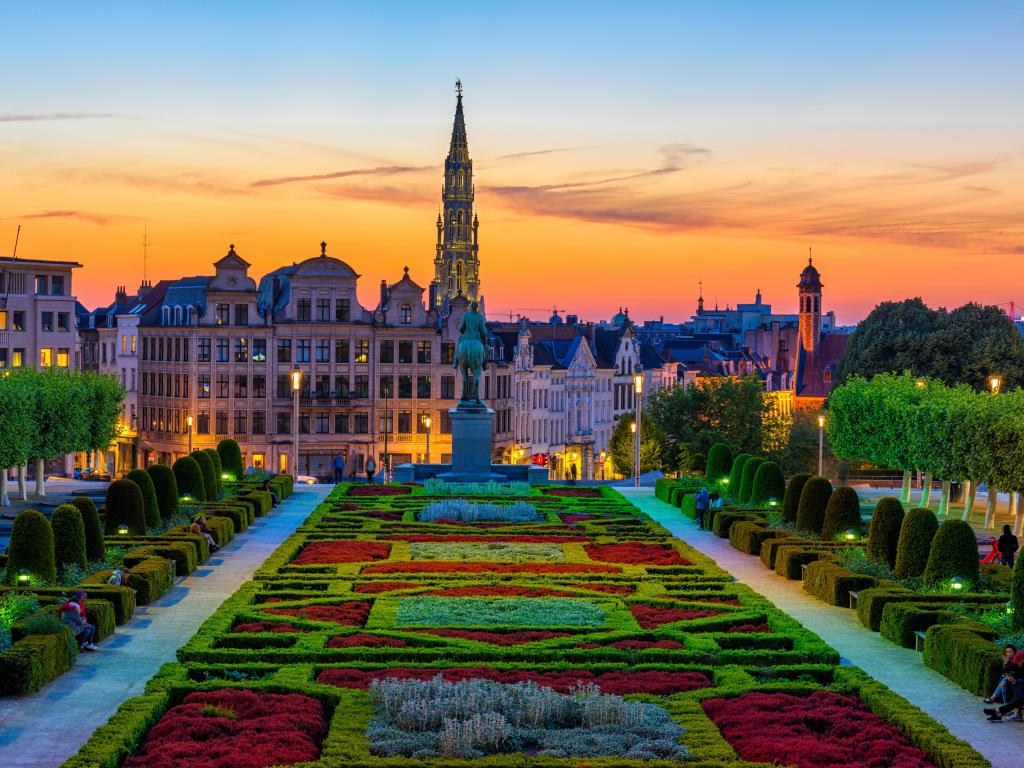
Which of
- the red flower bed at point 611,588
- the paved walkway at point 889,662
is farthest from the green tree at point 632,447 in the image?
the red flower bed at point 611,588

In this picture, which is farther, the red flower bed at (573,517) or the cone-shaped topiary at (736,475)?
the cone-shaped topiary at (736,475)

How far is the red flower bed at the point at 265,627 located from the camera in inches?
1248

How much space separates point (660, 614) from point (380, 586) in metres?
7.28

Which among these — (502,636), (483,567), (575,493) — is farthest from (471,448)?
(502,636)

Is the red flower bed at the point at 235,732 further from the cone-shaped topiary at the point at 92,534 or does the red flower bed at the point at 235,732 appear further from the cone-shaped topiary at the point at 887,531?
the cone-shaped topiary at the point at 887,531

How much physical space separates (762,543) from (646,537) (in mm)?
5041

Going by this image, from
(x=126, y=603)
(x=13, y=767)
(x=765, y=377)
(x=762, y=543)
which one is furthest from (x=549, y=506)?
(x=765, y=377)

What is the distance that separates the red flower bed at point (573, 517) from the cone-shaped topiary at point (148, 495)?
13.8m

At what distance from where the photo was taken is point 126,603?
33469mm

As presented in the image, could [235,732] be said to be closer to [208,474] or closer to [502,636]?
[502,636]

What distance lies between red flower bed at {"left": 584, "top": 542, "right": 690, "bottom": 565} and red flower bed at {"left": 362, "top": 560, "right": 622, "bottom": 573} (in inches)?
81.3

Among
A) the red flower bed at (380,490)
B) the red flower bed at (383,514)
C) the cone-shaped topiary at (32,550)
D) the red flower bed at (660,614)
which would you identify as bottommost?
the red flower bed at (660,614)

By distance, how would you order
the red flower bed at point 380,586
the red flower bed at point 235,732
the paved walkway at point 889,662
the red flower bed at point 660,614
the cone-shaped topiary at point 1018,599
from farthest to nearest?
the red flower bed at point 380,586
the red flower bed at point 660,614
the cone-shaped topiary at point 1018,599
the paved walkway at point 889,662
the red flower bed at point 235,732

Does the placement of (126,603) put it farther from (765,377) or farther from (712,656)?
(765,377)
